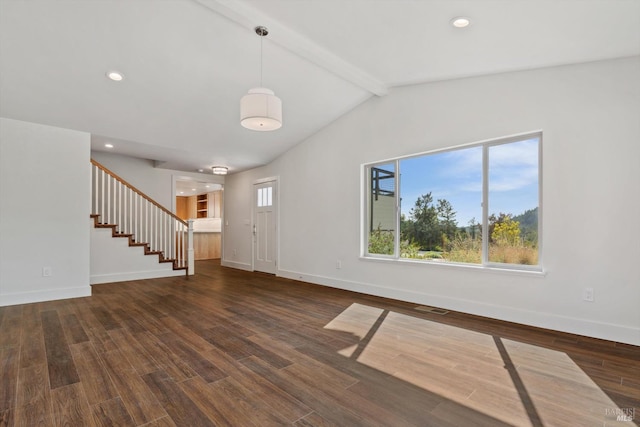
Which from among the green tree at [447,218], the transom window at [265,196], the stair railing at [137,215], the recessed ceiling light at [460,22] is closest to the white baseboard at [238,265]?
the stair railing at [137,215]

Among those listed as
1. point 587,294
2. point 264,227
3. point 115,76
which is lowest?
point 587,294

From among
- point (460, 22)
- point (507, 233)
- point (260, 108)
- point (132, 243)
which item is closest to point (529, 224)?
point (507, 233)

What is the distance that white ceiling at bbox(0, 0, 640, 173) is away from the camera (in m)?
2.70

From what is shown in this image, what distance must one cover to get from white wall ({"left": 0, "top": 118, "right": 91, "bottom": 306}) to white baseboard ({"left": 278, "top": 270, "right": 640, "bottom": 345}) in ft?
14.4

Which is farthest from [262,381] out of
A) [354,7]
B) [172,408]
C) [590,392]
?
[354,7]

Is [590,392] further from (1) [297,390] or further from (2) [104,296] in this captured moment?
(2) [104,296]

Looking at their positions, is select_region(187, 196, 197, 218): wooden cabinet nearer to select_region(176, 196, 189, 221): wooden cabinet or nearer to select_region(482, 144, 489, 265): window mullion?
select_region(176, 196, 189, 221): wooden cabinet

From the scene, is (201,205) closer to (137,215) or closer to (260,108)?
(137,215)

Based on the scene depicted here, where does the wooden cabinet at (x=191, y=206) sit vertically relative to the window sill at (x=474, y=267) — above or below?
above

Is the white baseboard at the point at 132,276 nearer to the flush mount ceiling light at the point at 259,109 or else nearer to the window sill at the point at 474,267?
the window sill at the point at 474,267

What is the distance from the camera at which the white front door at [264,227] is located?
23.2 feet

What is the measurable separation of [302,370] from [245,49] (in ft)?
11.4

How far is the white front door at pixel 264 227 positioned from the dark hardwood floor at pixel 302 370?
3.16m

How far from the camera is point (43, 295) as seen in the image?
449cm
